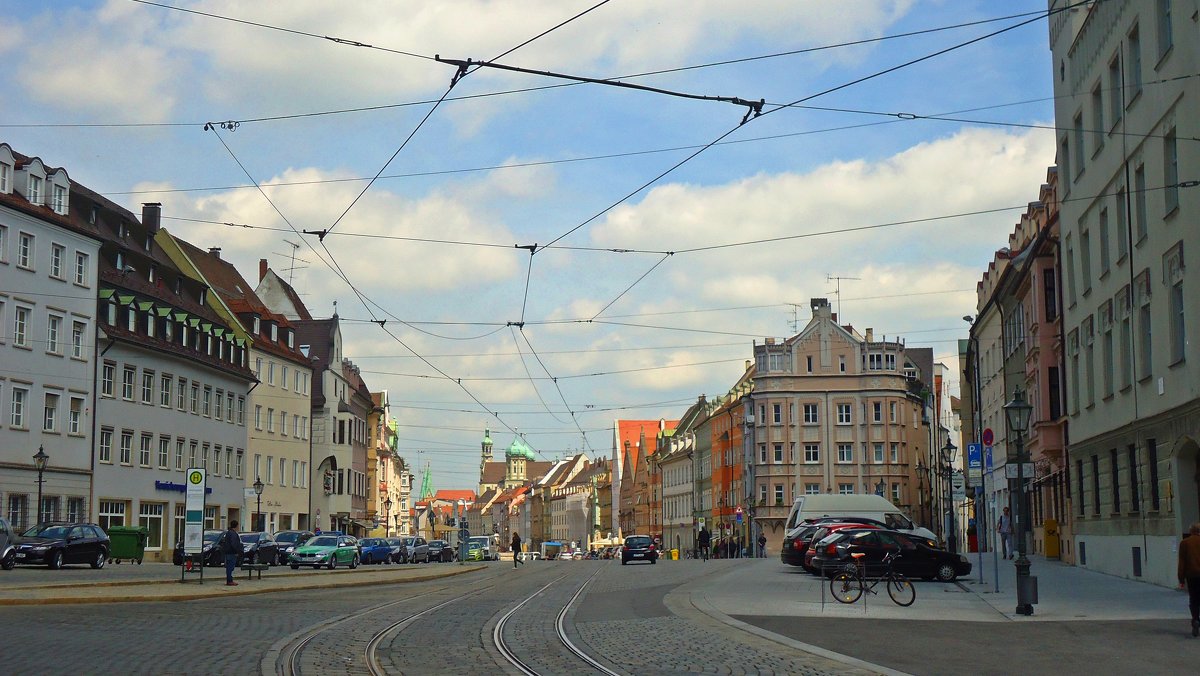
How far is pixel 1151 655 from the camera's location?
1647 centimetres

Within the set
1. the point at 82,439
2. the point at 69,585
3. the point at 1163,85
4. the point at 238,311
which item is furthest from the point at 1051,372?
the point at 238,311

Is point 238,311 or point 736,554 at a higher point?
point 238,311

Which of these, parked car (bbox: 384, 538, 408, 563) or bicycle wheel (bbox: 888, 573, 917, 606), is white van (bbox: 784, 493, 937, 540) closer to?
bicycle wheel (bbox: 888, 573, 917, 606)

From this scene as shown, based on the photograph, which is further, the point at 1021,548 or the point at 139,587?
the point at 139,587

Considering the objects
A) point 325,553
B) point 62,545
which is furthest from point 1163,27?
point 325,553

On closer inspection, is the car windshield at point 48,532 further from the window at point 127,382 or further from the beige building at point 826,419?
the beige building at point 826,419

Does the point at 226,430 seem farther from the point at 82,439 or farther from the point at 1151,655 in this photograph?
the point at 1151,655

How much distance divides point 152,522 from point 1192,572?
55.2m

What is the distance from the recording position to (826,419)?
4151 inches

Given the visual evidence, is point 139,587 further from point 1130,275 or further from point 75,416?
point 75,416

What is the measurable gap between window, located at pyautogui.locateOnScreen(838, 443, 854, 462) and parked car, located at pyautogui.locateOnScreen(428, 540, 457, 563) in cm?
3256

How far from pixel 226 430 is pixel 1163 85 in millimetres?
56762

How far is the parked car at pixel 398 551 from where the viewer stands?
72.2 metres

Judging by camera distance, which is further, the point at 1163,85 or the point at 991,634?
the point at 1163,85
